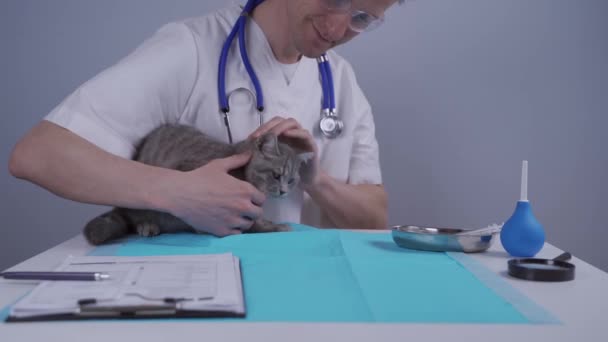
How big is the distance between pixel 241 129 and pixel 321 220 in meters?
0.36

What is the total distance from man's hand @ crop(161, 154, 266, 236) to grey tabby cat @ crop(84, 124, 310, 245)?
96mm

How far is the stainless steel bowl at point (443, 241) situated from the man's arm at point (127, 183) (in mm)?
295

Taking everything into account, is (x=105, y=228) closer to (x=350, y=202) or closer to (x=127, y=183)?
(x=127, y=183)

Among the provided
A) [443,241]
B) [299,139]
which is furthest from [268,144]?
[443,241]

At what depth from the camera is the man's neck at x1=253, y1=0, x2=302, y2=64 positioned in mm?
1362

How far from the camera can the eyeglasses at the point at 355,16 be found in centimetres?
112

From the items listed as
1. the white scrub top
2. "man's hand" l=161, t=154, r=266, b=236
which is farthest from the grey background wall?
"man's hand" l=161, t=154, r=266, b=236

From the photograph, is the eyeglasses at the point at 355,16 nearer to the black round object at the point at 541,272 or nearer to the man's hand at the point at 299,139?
the man's hand at the point at 299,139

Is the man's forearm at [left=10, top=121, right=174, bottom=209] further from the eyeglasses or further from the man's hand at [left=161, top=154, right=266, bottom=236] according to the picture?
the eyeglasses

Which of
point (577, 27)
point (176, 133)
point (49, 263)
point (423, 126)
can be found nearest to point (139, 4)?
point (176, 133)

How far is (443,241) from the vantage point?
0.88 metres

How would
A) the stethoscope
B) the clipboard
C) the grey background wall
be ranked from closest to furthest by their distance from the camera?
the clipboard → the stethoscope → the grey background wall

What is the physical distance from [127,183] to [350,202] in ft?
1.94

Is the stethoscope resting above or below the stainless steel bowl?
above
